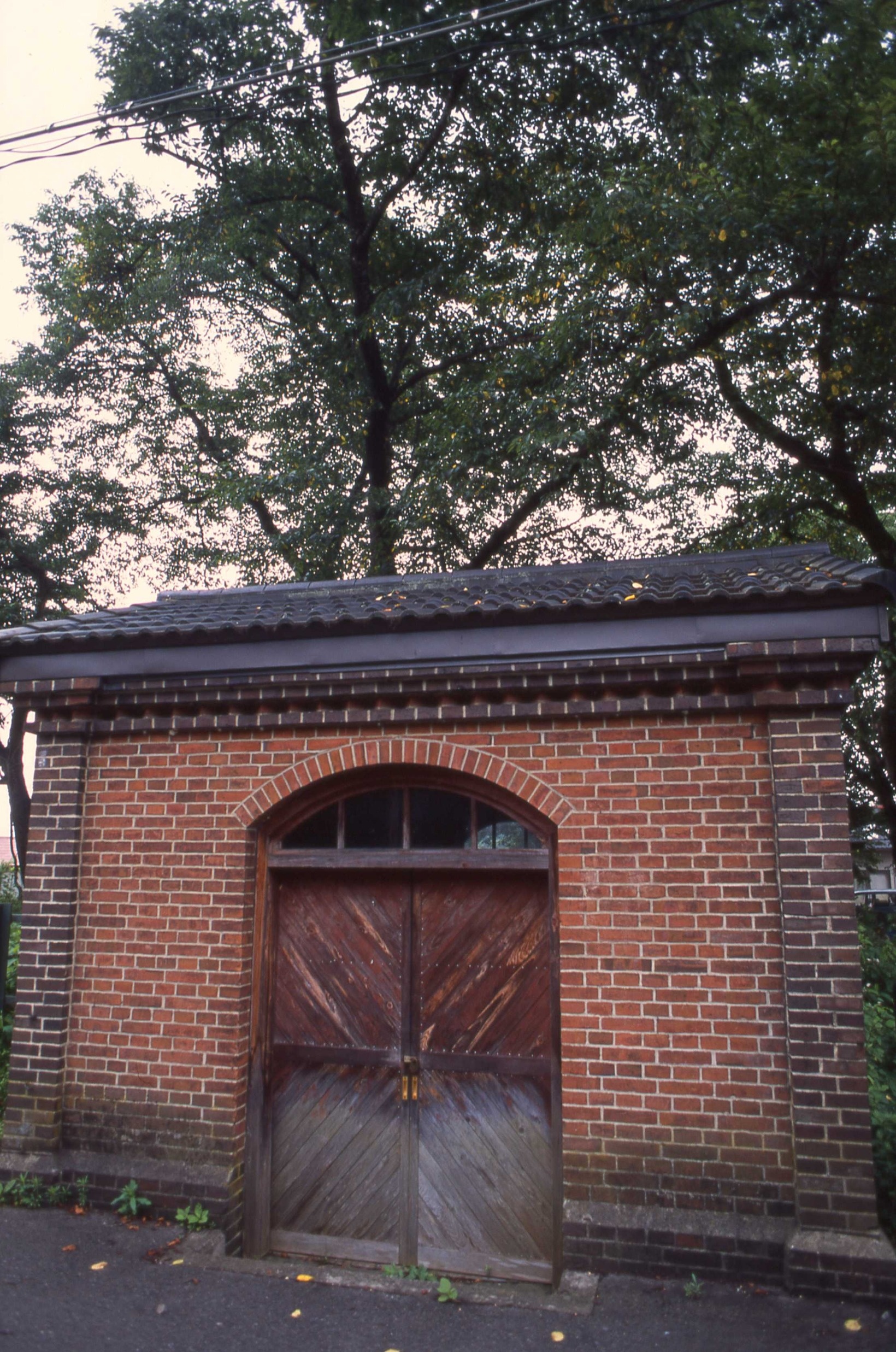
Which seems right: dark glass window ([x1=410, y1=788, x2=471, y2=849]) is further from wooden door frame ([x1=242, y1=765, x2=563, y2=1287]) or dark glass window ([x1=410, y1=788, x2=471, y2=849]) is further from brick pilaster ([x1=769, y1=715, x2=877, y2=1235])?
brick pilaster ([x1=769, y1=715, x2=877, y2=1235])

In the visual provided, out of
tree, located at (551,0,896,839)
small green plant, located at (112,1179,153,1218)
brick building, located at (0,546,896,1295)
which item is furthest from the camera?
tree, located at (551,0,896,839)

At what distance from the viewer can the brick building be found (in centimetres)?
479

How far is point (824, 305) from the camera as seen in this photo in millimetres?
10266

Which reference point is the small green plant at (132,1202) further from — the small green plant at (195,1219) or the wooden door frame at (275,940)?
the wooden door frame at (275,940)

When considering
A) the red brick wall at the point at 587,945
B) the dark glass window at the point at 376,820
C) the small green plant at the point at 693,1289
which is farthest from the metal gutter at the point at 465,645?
the small green plant at the point at 693,1289

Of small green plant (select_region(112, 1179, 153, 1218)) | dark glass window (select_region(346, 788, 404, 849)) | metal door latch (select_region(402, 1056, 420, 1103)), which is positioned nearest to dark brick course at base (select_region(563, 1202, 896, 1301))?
metal door latch (select_region(402, 1056, 420, 1103))

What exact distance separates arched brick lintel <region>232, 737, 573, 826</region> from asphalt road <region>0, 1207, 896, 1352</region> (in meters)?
2.39

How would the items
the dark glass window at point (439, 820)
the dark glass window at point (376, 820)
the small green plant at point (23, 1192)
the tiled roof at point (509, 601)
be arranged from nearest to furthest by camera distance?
the tiled roof at point (509, 601), the small green plant at point (23, 1192), the dark glass window at point (439, 820), the dark glass window at point (376, 820)

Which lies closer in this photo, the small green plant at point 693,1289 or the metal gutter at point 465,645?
the small green plant at point 693,1289

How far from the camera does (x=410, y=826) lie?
5.73 m

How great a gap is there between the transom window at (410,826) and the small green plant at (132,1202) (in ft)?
6.91

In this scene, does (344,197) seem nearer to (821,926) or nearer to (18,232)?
(18,232)

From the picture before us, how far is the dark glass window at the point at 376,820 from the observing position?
577cm

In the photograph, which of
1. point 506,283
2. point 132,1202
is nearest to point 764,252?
point 506,283
